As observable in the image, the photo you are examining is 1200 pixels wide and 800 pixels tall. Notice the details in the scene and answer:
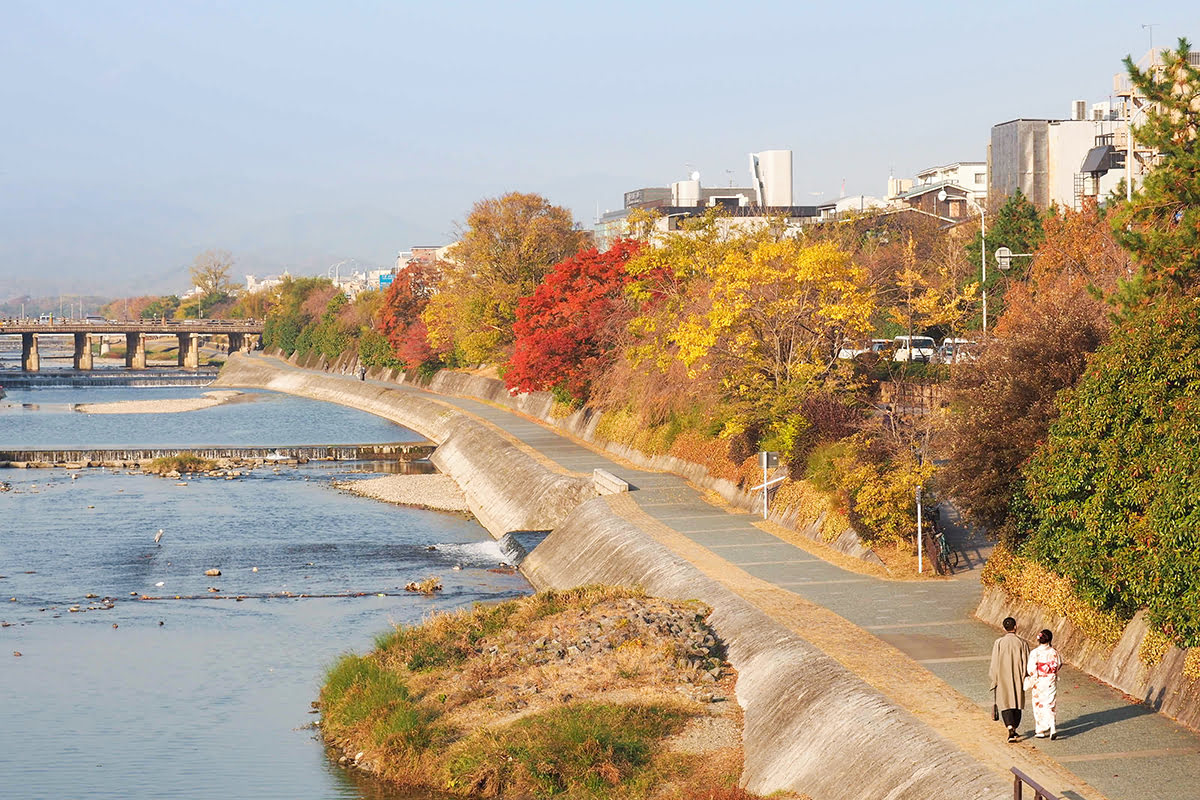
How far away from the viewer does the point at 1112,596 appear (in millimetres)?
20719

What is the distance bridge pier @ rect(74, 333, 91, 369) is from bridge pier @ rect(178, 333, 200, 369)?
38.6 feet

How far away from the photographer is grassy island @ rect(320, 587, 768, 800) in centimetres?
2139

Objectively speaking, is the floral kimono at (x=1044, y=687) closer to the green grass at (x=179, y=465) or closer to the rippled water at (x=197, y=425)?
the green grass at (x=179, y=465)

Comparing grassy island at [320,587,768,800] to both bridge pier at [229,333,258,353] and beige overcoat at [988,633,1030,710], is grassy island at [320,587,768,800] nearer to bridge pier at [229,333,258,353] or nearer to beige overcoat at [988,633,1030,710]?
beige overcoat at [988,633,1030,710]

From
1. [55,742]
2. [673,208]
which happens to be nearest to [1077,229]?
[55,742]

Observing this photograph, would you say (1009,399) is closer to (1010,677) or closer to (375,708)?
(1010,677)

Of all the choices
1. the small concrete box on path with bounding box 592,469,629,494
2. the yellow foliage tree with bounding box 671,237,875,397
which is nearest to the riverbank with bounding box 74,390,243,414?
the small concrete box on path with bounding box 592,469,629,494

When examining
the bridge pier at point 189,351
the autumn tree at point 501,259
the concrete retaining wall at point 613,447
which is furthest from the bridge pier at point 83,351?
the autumn tree at point 501,259

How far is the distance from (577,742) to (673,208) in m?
123

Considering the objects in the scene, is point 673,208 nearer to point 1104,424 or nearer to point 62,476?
Result: point 62,476

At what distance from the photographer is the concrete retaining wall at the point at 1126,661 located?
18.5m

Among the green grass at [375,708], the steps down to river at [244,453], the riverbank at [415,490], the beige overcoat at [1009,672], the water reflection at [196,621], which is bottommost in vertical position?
the water reflection at [196,621]

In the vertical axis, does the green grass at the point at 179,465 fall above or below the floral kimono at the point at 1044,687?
below

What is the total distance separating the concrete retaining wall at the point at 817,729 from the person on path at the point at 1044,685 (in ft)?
4.28
